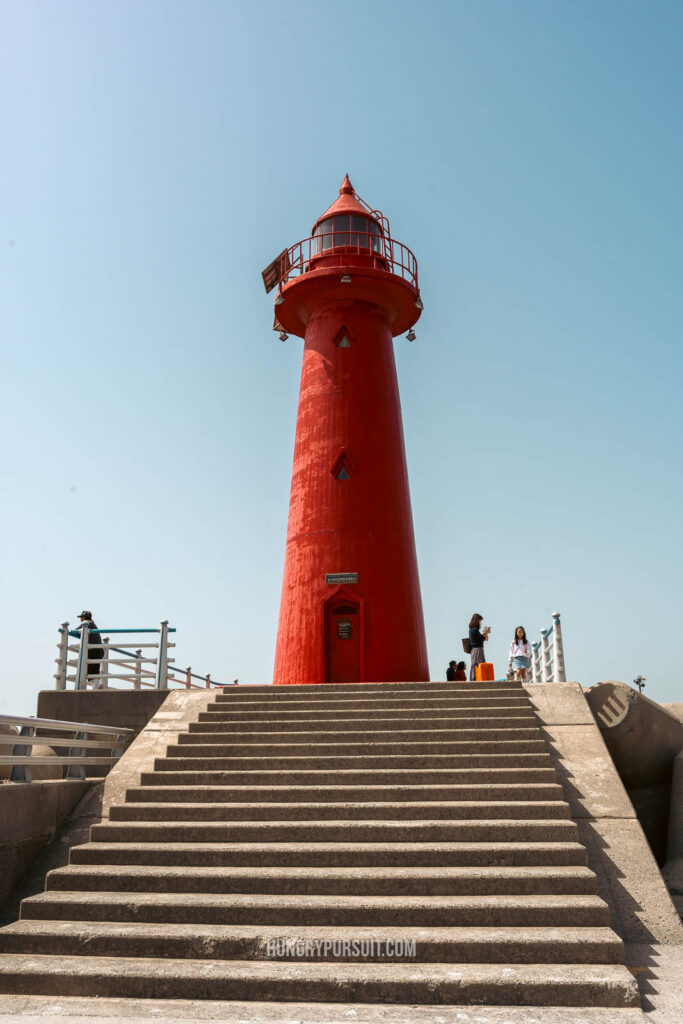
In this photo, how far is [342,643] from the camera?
1432 centimetres

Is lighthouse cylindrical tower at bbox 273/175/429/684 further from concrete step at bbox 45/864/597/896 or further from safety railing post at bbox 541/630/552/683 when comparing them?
concrete step at bbox 45/864/597/896

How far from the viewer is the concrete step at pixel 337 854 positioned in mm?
6801

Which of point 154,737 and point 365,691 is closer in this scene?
point 154,737

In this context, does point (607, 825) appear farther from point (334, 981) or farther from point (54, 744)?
point (54, 744)

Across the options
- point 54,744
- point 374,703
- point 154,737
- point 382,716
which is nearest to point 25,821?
point 54,744

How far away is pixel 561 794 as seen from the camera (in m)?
7.76

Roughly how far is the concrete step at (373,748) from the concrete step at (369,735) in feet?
0.27

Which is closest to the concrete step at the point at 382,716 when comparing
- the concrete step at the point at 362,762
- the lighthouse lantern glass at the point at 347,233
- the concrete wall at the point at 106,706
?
the concrete step at the point at 362,762

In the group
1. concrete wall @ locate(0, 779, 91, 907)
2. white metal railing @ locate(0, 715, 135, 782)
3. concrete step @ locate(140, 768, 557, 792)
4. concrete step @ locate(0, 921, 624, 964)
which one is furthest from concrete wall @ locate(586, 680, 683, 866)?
concrete wall @ locate(0, 779, 91, 907)

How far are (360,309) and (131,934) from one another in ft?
42.4

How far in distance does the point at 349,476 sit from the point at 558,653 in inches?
213

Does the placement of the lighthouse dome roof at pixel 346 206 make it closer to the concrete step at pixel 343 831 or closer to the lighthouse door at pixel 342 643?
the lighthouse door at pixel 342 643

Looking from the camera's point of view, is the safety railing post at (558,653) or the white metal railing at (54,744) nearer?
the white metal railing at (54,744)

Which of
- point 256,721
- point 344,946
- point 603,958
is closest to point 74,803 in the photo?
point 256,721
